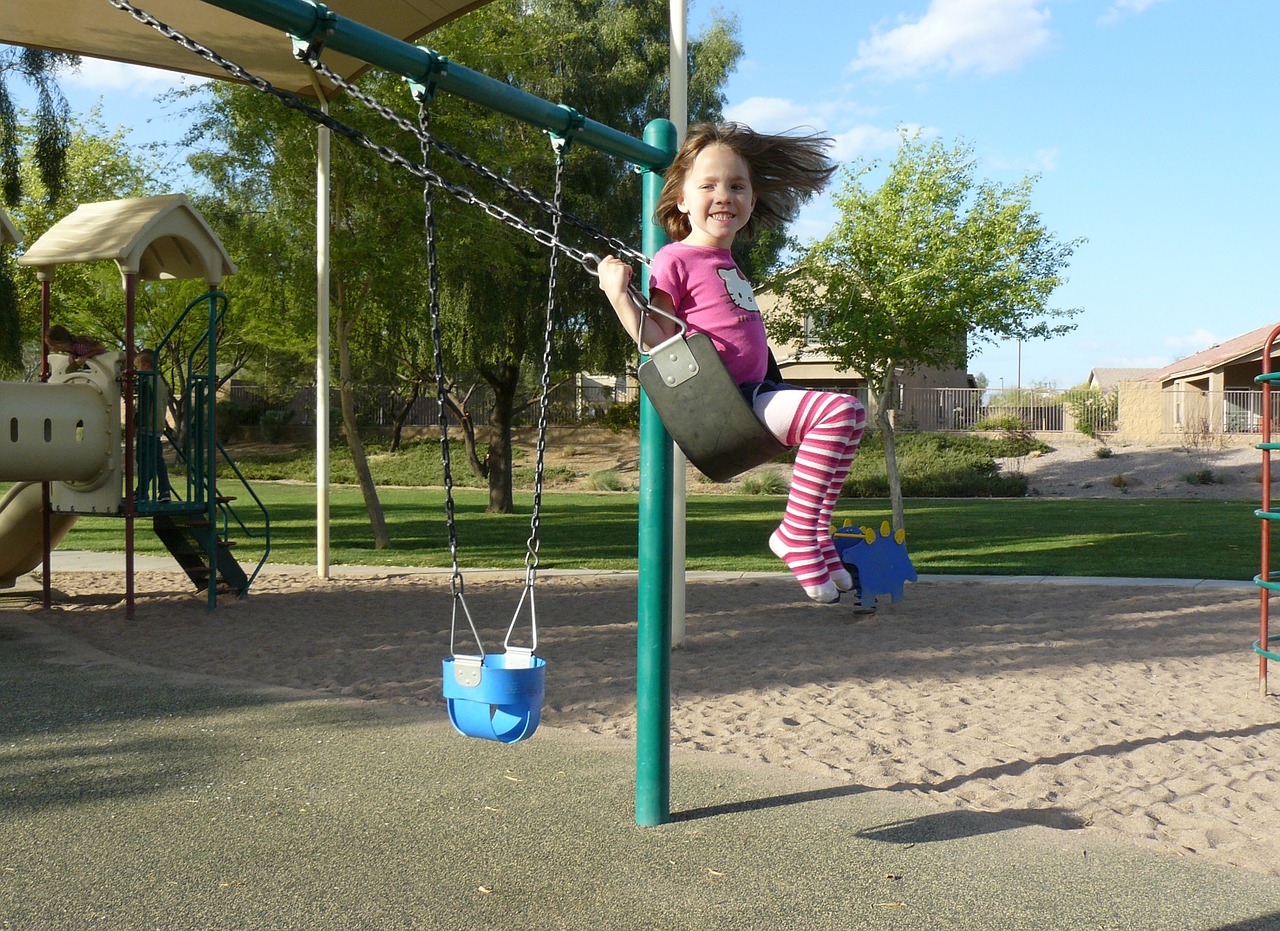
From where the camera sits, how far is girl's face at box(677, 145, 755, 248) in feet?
9.69

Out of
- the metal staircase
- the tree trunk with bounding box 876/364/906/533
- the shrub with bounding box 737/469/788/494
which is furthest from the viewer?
the shrub with bounding box 737/469/788/494

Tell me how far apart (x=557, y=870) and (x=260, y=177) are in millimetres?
13678

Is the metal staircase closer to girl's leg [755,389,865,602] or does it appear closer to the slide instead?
the slide

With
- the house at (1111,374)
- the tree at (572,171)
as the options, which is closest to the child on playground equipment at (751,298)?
the tree at (572,171)

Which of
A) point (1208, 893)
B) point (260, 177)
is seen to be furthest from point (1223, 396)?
point (1208, 893)

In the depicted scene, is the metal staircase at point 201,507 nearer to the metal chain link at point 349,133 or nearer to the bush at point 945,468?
the metal chain link at point 349,133

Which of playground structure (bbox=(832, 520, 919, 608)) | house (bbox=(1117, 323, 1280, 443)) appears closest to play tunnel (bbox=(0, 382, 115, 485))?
playground structure (bbox=(832, 520, 919, 608))

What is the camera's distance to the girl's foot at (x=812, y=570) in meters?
2.49

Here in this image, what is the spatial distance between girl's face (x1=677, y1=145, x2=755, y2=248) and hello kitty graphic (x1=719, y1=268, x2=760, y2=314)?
0.09 m

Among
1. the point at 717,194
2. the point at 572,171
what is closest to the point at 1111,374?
the point at 572,171

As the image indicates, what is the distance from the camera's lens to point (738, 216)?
118 inches

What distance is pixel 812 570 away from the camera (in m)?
2.51

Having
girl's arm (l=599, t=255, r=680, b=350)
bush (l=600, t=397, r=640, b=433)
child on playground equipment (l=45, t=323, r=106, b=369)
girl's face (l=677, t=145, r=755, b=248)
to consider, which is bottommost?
girl's arm (l=599, t=255, r=680, b=350)

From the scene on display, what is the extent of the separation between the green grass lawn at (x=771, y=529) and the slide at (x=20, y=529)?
3.30m
